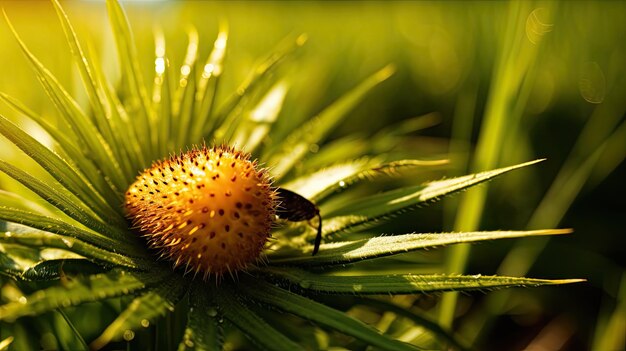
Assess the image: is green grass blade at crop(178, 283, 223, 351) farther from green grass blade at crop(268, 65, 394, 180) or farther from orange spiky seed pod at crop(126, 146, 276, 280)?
green grass blade at crop(268, 65, 394, 180)

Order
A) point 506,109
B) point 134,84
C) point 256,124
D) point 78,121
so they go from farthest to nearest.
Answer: point 506,109
point 256,124
point 134,84
point 78,121

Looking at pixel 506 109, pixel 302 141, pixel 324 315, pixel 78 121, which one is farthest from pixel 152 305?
pixel 506 109

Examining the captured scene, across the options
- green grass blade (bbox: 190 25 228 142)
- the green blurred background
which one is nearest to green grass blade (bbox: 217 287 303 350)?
green grass blade (bbox: 190 25 228 142)

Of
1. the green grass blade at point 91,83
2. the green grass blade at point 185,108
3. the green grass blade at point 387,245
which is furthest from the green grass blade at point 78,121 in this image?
the green grass blade at point 387,245

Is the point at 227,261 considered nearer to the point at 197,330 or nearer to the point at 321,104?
the point at 197,330

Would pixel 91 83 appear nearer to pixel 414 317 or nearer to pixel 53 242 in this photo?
pixel 53 242

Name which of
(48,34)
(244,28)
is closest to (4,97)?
(244,28)
